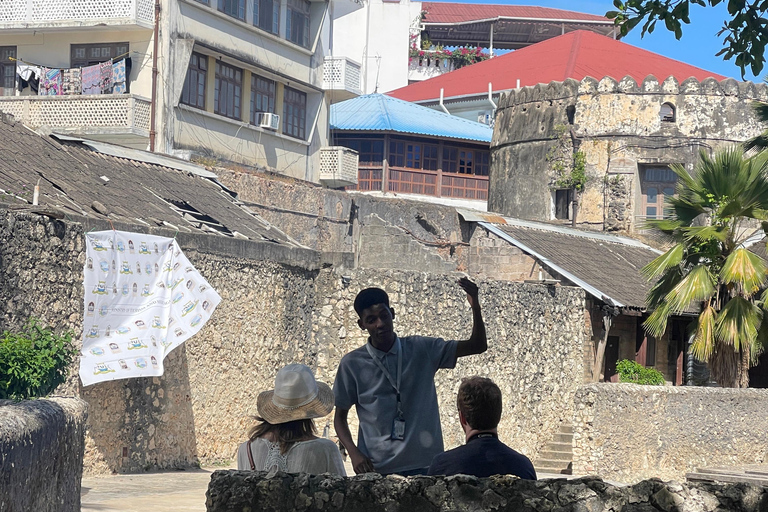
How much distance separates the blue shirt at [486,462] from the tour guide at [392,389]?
717 mm

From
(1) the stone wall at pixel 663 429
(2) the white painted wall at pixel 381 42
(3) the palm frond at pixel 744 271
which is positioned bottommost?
(1) the stone wall at pixel 663 429

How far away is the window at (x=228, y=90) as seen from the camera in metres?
27.5

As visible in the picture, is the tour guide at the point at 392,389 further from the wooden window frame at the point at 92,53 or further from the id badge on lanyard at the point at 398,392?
the wooden window frame at the point at 92,53

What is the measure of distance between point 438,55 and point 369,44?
→ 256 inches

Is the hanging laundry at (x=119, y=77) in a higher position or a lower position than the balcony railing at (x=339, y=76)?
lower

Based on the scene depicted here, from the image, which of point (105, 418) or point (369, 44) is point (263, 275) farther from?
point (369, 44)

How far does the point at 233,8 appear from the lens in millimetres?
28125

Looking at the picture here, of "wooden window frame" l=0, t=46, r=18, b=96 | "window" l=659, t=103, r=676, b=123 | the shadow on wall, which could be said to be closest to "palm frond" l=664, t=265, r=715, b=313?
the shadow on wall

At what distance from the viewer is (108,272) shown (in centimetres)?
1445

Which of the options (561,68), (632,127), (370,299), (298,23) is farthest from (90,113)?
(561,68)

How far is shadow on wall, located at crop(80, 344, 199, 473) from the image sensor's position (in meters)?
14.6

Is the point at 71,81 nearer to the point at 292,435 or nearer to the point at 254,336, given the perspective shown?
the point at 254,336

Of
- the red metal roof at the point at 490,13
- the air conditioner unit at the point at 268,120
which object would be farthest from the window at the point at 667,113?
the red metal roof at the point at 490,13

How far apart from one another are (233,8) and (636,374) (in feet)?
38.7
